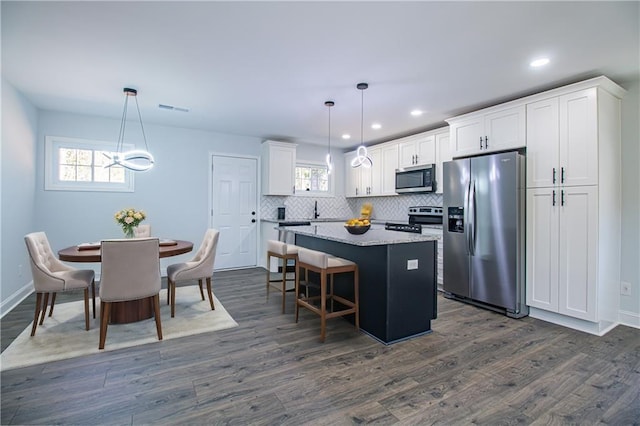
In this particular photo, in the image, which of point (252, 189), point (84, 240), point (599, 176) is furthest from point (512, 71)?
point (84, 240)

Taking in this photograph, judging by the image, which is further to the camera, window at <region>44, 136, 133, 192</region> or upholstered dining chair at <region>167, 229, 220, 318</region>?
window at <region>44, 136, 133, 192</region>

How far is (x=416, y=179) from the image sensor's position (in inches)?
202

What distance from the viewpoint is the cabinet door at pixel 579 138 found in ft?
9.74

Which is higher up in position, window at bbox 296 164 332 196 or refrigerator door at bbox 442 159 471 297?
window at bbox 296 164 332 196

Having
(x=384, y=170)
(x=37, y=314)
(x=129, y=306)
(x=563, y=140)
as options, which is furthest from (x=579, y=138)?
(x=37, y=314)

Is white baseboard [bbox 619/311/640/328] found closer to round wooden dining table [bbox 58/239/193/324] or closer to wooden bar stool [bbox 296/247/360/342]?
wooden bar stool [bbox 296/247/360/342]

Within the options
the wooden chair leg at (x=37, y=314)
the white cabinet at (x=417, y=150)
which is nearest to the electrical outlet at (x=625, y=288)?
the white cabinet at (x=417, y=150)

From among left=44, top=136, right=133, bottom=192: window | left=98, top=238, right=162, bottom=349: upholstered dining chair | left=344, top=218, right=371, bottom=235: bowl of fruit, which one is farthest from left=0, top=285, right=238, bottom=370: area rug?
left=44, top=136, right=133, bottom=192: window

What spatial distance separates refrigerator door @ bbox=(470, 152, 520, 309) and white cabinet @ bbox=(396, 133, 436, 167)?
4.29ft

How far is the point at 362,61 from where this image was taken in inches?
112

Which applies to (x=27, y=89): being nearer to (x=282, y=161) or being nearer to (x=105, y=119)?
(x=105, y=119)

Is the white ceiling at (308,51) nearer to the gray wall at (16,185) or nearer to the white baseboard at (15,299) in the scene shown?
the gray wall at (16,185)

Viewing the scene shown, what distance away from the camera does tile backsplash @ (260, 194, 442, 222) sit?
5.77 metres

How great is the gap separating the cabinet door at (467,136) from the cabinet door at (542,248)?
90 centimetres
